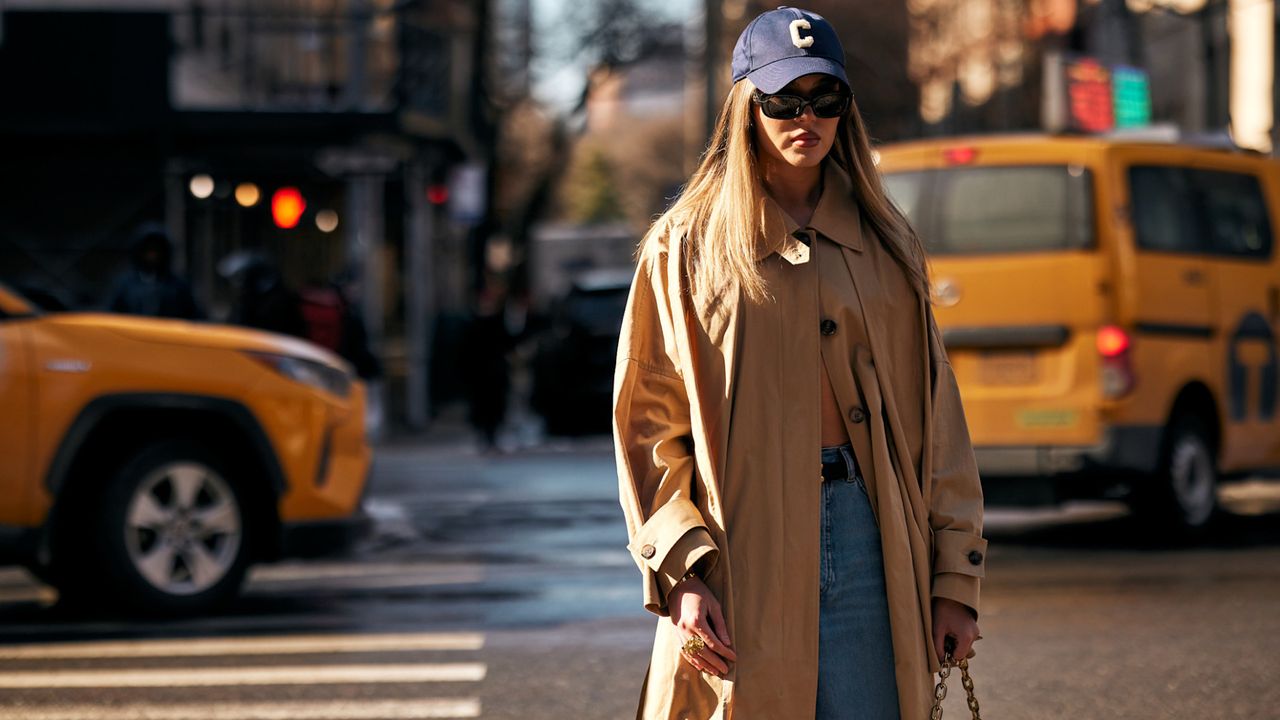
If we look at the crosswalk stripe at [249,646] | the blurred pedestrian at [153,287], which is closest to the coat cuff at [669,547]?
the crosswalk stripe at [249,646]

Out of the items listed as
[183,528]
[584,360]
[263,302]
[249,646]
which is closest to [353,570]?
[183,528]

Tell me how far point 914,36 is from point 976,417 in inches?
1349

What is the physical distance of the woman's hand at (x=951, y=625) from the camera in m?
3.20

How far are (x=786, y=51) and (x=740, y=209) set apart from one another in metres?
0.27

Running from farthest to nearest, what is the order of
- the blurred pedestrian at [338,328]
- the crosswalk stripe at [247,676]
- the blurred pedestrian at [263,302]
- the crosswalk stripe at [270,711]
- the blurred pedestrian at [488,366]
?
the blurred pedestrian at [488,366], the blurred pedestrian at [338,328], the blurred pedestrian at [263,302], the crosswalk stripe at [247,676], the crosswalk stripe at [270,711]

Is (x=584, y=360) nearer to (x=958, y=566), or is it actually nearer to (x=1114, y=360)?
(x=1114, y=360)

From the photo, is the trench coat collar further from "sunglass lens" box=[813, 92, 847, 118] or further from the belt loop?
the belt loop

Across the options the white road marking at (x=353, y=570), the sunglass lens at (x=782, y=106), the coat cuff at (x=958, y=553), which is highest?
the sunglass lens at (x=782, y=106)

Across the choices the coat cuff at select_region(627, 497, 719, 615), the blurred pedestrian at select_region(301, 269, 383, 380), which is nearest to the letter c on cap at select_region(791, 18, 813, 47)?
the coat cuff at select_region(627, 497, 719, 615)

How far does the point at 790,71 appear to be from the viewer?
3156mm

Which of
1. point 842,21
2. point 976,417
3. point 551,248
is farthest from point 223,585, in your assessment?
point 551,248

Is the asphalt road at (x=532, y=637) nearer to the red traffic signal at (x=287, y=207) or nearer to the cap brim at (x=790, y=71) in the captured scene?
the cap brim at (x=790, y=71)

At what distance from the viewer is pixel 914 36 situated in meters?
43.5

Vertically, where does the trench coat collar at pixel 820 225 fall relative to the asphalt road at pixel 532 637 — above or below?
above
